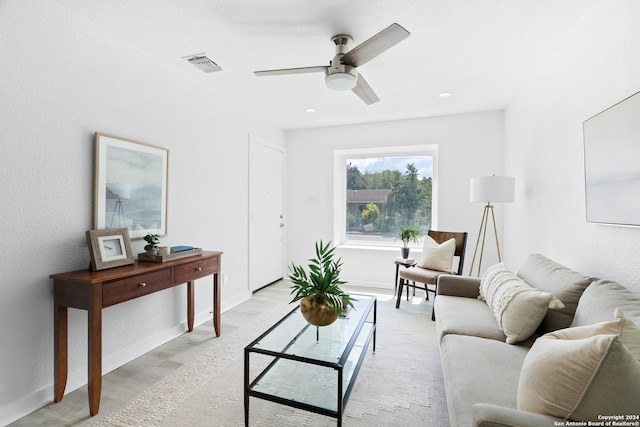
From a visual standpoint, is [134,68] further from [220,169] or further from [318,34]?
[318,34]

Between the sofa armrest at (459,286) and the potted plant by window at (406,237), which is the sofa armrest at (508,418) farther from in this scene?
the potted plant by window at (406,237)

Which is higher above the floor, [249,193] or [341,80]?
[341,80]

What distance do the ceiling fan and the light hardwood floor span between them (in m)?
2.24

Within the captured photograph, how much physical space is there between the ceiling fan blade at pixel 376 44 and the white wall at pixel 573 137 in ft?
3.65

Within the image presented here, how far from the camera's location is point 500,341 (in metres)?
1.77

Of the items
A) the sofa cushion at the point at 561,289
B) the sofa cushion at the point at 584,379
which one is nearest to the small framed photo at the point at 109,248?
the sofa cushion at the point at 584,379

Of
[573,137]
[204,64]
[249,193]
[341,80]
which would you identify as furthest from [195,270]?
[573,137]

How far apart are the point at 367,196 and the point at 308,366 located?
3.35m

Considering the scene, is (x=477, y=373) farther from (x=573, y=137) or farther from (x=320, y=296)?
(x=573, y=137)

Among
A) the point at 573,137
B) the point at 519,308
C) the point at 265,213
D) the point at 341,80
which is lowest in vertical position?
the point at 519,308

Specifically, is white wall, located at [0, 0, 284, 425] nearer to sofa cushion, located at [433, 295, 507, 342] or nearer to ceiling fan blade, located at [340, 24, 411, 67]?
ceiling fan blade, located at [340, 24, 411, 67]

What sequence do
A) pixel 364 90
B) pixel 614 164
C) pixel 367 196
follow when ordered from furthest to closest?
pixel 367 196 < pixel 364 90 < pixel 614 164

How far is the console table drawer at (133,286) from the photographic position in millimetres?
1869

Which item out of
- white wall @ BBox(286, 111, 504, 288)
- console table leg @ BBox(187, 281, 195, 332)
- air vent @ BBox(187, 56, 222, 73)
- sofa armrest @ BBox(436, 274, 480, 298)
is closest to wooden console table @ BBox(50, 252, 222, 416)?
console table leg @ BBox(187, 281, 195, 332)
